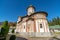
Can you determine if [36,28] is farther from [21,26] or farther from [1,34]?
[1,34]

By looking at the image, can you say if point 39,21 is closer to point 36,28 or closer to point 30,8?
point 36,28

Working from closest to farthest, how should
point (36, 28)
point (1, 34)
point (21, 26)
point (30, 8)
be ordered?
point (1, 34), point (36, 28), point (21, 26), point (30, 8)

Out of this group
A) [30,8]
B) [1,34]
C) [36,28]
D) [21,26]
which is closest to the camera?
[1,34]

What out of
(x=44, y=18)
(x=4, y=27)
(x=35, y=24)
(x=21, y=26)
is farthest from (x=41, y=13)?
(x=4, y=27)

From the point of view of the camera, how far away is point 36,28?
96.9ft

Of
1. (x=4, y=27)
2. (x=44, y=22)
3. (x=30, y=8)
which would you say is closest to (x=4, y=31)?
(x=4, y=27)

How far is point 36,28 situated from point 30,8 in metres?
10.7

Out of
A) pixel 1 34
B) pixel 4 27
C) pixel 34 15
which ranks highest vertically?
pixel 34 15

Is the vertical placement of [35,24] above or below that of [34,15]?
below

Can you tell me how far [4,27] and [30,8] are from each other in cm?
2130

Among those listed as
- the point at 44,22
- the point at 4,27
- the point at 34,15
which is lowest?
the point at 4,27

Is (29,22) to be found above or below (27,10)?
below

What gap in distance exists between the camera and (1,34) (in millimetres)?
16344

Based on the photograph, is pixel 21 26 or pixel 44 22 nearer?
pixel 44 22
